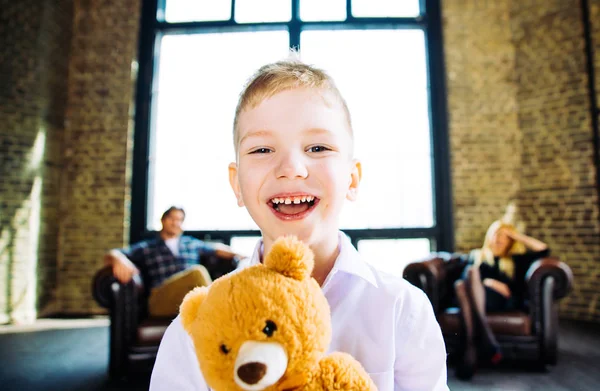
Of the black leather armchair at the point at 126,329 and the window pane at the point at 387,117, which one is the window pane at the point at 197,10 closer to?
the window pane at the point at 387,117

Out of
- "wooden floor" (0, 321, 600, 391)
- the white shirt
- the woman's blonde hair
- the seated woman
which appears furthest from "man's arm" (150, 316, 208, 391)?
the woman's blonde hair

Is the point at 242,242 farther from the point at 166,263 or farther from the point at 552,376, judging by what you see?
the point at 552,376

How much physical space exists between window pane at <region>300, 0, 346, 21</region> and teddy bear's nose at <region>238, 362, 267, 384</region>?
5.61 m

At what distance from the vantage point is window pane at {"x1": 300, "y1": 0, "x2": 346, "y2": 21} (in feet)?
17.5

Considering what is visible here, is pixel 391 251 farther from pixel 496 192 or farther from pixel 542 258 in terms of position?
pixel 542 258

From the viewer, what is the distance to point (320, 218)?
58 centimetres

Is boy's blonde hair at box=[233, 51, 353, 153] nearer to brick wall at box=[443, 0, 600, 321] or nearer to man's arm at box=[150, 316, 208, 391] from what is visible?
man's arm at box=[150, 316, 208, 391]

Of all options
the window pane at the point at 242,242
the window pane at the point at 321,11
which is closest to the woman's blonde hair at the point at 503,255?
the window pane at the point at 242,242

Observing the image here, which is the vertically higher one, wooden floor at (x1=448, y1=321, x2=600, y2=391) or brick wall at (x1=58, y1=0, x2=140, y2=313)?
brick wall at (x1=58, y1=0, x2=140, y2=313)

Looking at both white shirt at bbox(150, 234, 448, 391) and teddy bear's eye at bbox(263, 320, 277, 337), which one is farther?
white shirt at bbox(150, 234, 448, 391)

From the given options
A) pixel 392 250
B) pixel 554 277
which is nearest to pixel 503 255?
pixel 554 277

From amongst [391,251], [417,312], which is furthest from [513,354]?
[417,312]

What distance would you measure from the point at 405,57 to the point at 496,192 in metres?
2.21

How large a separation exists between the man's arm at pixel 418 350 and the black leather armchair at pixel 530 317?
270 centimetres
